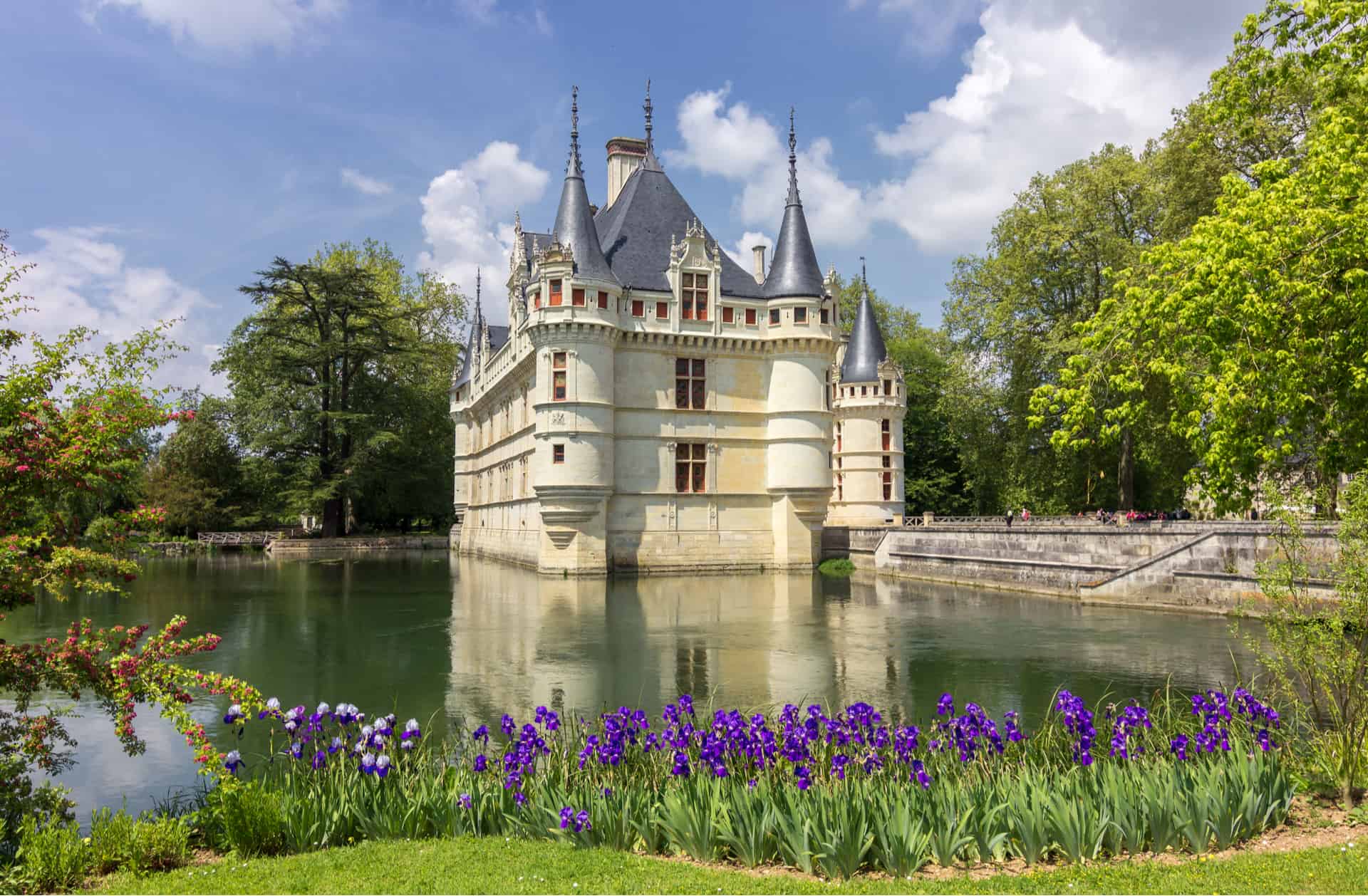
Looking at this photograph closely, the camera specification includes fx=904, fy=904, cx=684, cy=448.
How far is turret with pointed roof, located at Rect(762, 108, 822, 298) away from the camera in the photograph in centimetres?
3262

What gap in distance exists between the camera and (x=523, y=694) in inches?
447

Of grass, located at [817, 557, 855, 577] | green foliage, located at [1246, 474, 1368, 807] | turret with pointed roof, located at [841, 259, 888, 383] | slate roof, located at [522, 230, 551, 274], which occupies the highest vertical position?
slate roof, located at [522, 230, 551, 274]

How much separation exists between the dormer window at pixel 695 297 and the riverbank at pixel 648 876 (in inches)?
1089

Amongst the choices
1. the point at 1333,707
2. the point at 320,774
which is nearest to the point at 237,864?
the point at 320,774

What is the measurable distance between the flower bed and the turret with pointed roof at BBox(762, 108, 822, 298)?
26328 millimetres

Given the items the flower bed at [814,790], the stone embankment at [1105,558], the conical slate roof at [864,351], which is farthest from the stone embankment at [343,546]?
the flower bed at [814,790]

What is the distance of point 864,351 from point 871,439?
435 centimetres

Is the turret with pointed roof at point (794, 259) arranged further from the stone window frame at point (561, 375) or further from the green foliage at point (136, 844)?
the green foliage at point (136, 844)

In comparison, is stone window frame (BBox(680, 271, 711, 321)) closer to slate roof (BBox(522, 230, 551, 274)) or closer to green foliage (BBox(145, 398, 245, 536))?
slate roof (BBox(522, 230, 551, 274))

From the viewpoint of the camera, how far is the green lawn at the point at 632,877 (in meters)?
4.98

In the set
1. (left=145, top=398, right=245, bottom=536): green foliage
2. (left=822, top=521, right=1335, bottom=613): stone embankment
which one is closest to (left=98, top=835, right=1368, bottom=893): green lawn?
(left=822, top=521, right=1335, bottom=613): stone embankment

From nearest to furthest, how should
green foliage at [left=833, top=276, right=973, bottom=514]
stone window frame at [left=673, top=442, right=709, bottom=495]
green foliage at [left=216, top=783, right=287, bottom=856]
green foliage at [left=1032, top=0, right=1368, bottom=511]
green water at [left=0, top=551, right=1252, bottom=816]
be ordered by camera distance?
green foliage at [left=216, top=783, right=287, bottom=856], green foliage at [left=1032, top=0, right=1368, bottom=511], green water at [left=0, top=551, right=1252, bottom=816], stone window frame at [left=673, top=442, right=709, bottom=495], green foliage at [left=833, top=276, right=973, bottom=514]

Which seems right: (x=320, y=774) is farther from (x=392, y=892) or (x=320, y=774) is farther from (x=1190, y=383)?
(x=1190, y=383)

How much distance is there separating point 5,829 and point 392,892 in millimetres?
2683
